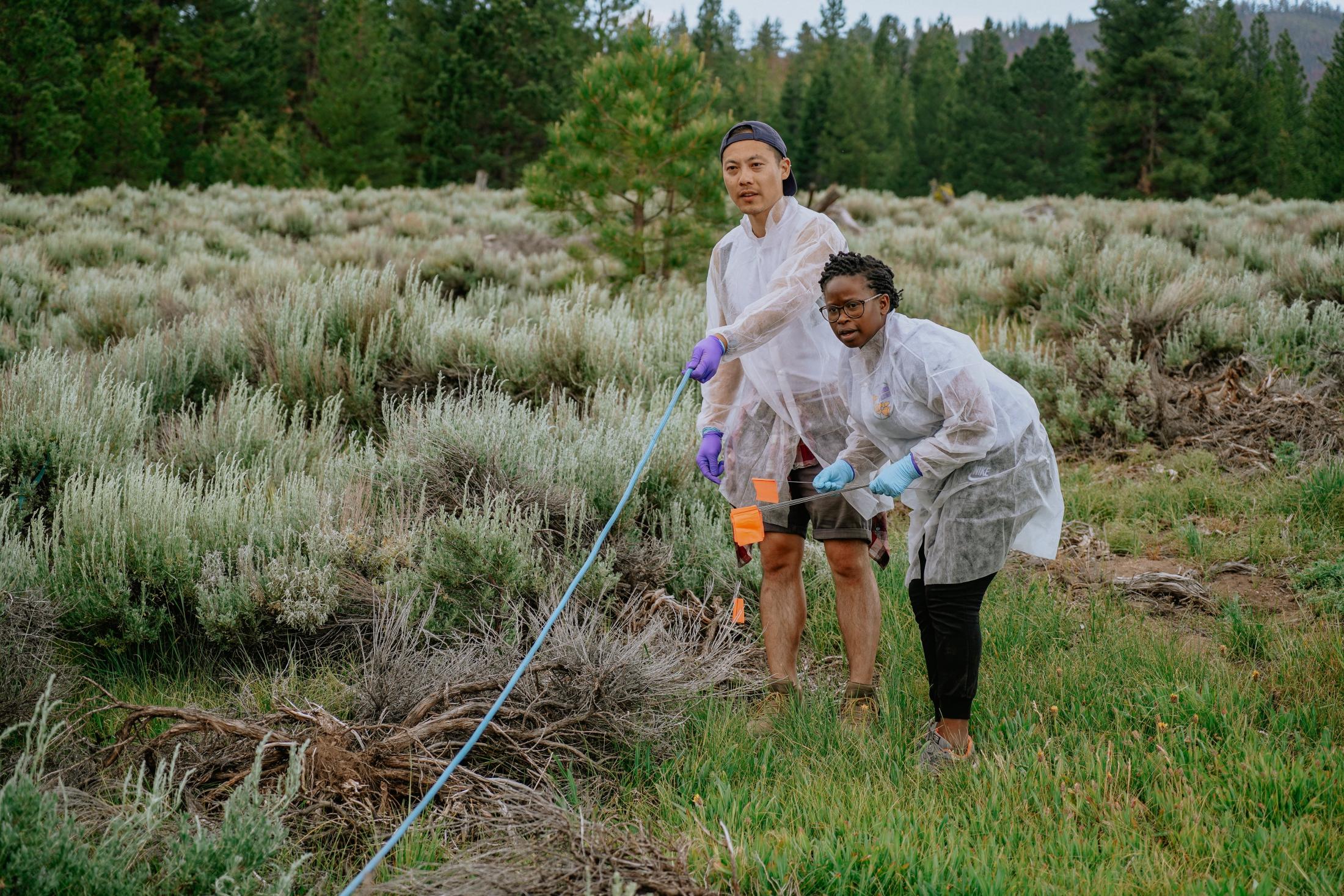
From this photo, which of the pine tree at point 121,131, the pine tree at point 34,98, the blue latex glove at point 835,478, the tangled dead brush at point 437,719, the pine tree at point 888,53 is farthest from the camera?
the pine tree at point 888,53

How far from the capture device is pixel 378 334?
6789 millimetres

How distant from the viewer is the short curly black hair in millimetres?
2881

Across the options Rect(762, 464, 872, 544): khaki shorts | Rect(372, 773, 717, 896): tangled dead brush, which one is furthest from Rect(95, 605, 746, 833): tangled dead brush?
Rect(762, 464, 872, 544): khaki shorts

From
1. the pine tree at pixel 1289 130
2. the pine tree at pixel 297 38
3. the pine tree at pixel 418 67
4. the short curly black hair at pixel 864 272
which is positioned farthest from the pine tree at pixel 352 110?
the short curly black hair at pixel 864 272

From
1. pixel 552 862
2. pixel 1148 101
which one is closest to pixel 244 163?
pixel 552 862

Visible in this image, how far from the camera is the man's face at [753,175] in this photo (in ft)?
11.0

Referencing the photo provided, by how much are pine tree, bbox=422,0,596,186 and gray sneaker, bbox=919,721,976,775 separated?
34.0m

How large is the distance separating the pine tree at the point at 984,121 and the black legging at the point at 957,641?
1782 inches

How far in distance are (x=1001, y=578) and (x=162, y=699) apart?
3648 mm

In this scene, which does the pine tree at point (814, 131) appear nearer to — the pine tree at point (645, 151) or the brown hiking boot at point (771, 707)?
the pine tree at point (645, 151)

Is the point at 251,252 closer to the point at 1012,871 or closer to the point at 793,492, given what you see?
the point at 793,492

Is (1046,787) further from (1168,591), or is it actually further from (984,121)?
(984,121)

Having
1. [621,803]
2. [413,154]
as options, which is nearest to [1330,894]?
[621,803]

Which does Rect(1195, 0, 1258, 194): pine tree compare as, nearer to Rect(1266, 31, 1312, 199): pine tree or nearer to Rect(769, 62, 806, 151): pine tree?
Rect(1266, 31, 1312, 199): pine tree
